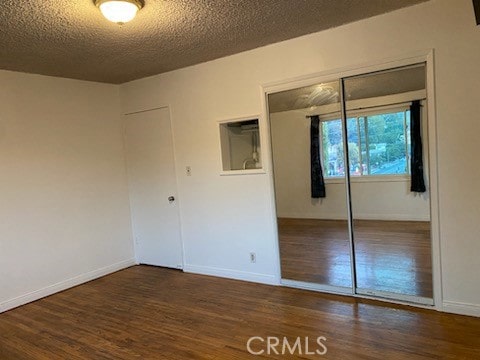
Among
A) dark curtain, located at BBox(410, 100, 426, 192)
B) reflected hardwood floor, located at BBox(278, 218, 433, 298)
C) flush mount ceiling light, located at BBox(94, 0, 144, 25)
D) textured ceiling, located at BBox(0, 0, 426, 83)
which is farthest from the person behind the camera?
reflected hardwood floor, located at BBox(278, 218, 433, 298)

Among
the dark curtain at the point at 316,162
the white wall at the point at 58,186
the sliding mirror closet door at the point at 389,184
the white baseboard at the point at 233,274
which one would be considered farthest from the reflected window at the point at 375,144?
the white wall at the point at 58,186

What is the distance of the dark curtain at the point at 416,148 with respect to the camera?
288 cm

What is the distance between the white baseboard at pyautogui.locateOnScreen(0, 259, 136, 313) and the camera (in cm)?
348


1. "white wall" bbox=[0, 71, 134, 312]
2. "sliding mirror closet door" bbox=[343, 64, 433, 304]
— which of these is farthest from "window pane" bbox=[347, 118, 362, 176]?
"white wall" bbox=[0, 71, 134, 312]

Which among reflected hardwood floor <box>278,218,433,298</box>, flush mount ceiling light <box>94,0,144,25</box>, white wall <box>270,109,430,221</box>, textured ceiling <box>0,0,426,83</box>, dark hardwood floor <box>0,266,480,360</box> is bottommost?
dark hardwood floor <box>0,266,480,360</box>

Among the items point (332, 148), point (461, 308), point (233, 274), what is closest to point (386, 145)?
point (332, 148)

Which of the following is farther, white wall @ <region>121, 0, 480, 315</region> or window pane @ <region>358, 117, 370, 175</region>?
window pane @ <region>358, 117, 370, 175</region>

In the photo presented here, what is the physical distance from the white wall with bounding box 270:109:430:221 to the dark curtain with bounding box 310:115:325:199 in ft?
0.15

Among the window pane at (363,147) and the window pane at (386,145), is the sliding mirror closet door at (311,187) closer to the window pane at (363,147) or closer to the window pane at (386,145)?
the window pane at (363,147)

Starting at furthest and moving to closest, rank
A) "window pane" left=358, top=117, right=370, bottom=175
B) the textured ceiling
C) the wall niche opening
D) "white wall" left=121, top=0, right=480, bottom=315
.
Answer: the wall niche opening < "window pane" left=358, top=117, right=370, bottom=175 < "white wall" left=121, top=0, right=480, bottom=315 < the textured ceiling

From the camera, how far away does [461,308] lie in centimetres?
268

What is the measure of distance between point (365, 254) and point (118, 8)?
9.67 ft

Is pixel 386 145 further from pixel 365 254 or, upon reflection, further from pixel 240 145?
pixel 240 145

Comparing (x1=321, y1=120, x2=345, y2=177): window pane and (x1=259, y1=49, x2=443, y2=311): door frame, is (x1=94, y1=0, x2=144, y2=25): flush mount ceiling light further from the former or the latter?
(x1=321, y1=120, x2=345, y2=177): window pane
